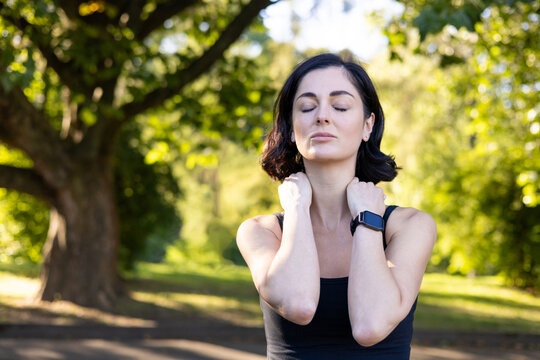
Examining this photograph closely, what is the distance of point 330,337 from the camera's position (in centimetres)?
192

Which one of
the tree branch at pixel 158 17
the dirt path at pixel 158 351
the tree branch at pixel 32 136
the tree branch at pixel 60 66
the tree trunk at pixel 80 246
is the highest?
the tree branch at pixel 158 17

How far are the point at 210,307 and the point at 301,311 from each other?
942cm

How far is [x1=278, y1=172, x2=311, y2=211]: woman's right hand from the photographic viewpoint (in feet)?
6.73

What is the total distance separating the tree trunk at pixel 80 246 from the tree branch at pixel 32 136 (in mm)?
345

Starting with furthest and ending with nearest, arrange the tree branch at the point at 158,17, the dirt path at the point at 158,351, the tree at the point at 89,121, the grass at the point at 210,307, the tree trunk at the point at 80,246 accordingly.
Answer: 1. the tree branch at the point at 158,17
2. the tree trunk at the point at 80,246
3. the grass at the point at 210,307
4. the tree at the point at 89,121
5. the dirt path at the point at 158,351

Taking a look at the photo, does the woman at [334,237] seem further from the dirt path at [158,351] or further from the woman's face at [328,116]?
the dirt path at [158,351]

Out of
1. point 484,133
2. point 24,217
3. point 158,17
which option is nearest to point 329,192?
point 158,17

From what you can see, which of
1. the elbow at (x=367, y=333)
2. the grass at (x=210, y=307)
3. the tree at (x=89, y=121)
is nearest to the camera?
the elbow at (x=367, y=333)

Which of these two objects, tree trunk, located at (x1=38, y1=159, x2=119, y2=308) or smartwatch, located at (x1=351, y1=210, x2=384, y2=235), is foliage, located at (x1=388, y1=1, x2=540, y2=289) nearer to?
smartwatch, located at (x1=351, y1=210, x2=384, y2=235)

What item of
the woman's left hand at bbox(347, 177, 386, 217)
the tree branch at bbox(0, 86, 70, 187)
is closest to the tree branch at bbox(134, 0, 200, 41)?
the tree branch at bbox(0, 86, 70, 187)

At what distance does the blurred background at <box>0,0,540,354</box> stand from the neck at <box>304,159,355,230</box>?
10.4ft

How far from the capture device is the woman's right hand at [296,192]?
2053mm

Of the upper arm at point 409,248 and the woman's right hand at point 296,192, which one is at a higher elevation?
the woman's right hand at point 296,192

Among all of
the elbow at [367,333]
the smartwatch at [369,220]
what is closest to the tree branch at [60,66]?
the smartwatch at [369,220]
